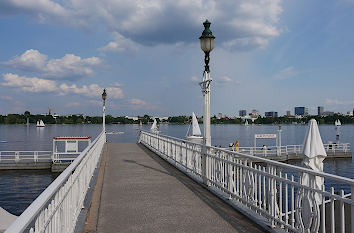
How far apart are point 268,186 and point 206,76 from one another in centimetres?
481

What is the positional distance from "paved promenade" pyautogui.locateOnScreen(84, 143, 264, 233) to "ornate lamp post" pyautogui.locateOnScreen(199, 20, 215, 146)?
5.32 ft

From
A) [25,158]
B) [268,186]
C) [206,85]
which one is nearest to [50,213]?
[268,186]

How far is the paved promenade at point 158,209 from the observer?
19.2 feet

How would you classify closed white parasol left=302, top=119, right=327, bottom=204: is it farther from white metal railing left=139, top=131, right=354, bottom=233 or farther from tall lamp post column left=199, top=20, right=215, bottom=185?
tall lamp post column left=199, top=20, right=215, bottom=185

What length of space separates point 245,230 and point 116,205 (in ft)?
9.83

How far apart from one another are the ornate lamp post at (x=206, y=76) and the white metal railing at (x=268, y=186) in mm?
537

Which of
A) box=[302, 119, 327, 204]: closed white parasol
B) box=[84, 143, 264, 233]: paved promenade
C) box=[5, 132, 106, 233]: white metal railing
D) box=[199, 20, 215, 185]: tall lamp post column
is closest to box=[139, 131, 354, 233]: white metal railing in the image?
box=[199, 20, 215, 185]: tall lamp post column

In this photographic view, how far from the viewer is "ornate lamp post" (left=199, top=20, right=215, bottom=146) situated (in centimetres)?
1002

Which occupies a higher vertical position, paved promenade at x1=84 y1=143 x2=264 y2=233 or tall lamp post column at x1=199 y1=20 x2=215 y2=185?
tall lamp post column at x1=199 y1=20 x2=215 y2=185

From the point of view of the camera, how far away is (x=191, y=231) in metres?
5.61

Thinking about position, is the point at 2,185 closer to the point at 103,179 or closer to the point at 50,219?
the point at 103,179

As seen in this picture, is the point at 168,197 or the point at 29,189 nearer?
the point at 168,197

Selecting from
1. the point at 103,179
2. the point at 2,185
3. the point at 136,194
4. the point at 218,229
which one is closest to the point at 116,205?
the point at 136,194

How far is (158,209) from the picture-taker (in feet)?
22.8
